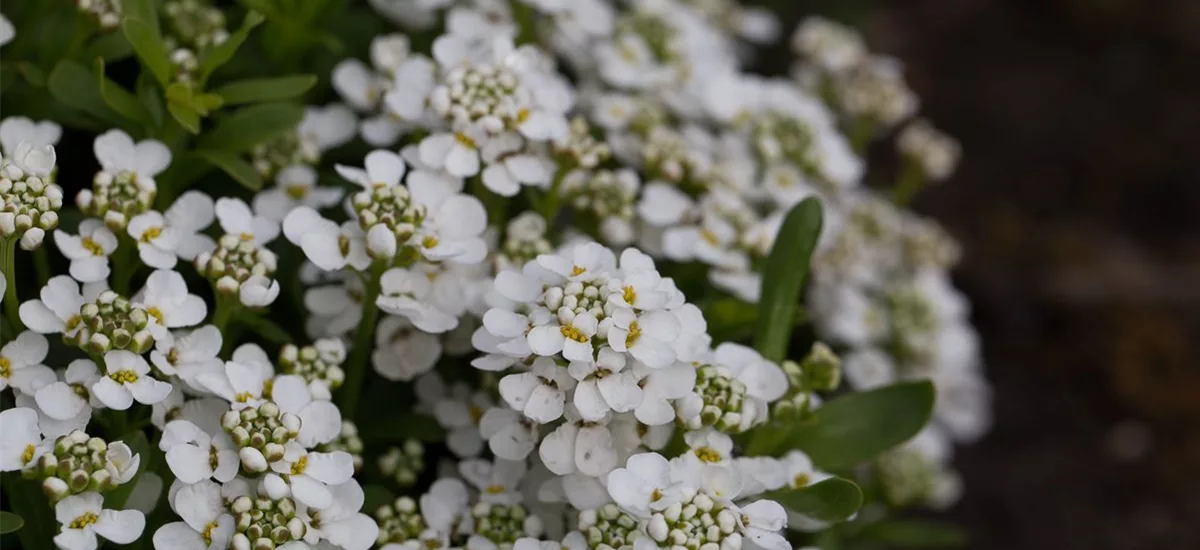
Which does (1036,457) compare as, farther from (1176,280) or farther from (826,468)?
(826,468)

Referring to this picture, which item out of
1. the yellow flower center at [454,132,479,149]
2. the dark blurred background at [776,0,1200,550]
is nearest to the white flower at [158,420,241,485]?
the yellow flower center at [454,132,479,149]

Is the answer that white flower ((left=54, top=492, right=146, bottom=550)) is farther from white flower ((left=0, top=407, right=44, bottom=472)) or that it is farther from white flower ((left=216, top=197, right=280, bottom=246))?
white flower ((left=216, top=197, right=280, bottom=246))

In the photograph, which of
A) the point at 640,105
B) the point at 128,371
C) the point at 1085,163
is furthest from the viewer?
the point at 1085,163

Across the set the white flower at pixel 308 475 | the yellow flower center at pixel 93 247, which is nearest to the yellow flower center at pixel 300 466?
the white flower at pixel 308 475

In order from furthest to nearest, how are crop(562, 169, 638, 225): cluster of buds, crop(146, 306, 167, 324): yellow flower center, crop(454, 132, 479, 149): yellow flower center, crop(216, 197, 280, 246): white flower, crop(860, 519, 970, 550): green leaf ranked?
crop(860, 519, 970, 550): green leaf < crop(562, 169, 638, 225): cluster of buds < crop(454, 132, 479, 149): yellow flower center < crop(216, 197, 280, 246): white flower < crop(146, 306, 167, 324): yellow flower center

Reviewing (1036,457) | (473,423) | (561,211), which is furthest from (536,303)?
(1036,457)

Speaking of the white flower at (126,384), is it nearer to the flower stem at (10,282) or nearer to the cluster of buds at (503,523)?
the flower stem at (10,282)
